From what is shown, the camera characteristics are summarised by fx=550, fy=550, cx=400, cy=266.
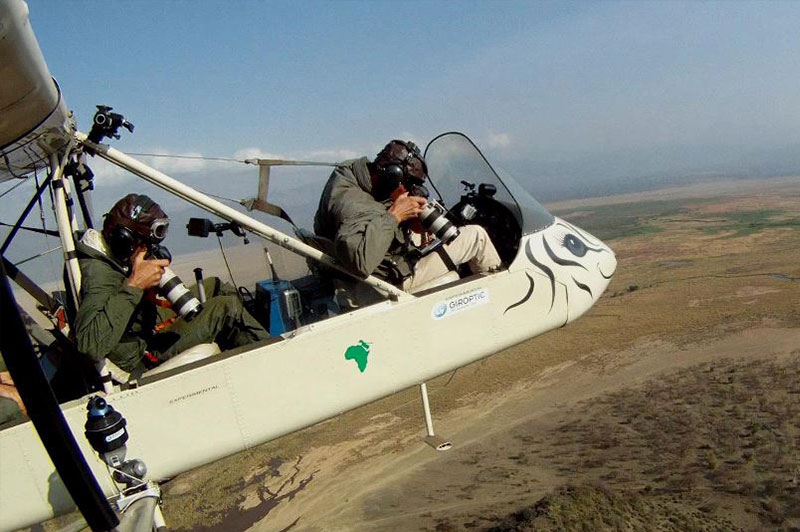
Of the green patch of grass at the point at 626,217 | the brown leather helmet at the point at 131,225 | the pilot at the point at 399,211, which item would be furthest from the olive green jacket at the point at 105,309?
the green patch of grass at the point at 626,217

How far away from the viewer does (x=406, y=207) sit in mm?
4641

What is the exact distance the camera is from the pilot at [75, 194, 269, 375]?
353 centimetres

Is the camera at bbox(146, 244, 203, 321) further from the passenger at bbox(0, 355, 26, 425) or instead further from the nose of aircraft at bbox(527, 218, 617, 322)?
the nose of aircraft at bbox(527, 218, 617, 322)

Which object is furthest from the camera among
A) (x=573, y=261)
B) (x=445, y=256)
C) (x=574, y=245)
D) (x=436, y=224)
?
(x=574, y=245)

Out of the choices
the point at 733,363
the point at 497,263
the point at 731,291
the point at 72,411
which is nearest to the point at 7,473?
the point at 72,411

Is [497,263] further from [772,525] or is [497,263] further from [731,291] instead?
[731,291]

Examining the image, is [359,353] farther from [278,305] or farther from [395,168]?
[395,168]

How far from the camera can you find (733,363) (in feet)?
69.1

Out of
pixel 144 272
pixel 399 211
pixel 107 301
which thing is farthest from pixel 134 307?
pixel 399 211

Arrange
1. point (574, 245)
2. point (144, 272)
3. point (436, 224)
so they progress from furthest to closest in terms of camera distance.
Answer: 1. point (574, 245)
2. point (436, 224)
3. point (144, 272)

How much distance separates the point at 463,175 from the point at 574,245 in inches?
59.2

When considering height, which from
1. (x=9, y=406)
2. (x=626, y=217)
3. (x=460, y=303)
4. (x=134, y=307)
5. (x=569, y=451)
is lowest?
(x=626, y=217)

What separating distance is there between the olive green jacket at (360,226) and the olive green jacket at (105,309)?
4.92ft

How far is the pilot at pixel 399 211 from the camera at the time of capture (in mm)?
4656
